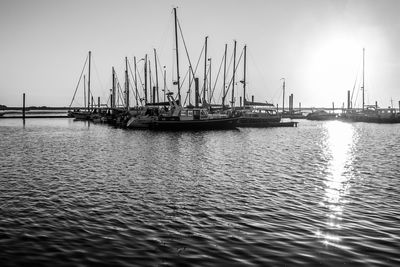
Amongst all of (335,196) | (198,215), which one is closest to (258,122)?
(335,196)

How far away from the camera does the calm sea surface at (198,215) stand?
9.48 meters

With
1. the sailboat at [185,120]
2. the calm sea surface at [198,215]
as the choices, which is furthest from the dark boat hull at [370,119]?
the calm sea surface at [198,215]

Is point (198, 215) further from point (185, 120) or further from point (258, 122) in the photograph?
point (258, 122)

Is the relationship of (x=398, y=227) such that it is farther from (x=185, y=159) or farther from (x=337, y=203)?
(x=185, y=159)

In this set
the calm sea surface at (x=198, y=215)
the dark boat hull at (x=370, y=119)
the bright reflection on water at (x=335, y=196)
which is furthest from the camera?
the dark boat hull at (x=370, y=119)

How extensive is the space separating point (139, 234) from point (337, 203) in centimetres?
846

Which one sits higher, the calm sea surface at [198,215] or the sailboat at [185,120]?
the sailboat at [185,120]

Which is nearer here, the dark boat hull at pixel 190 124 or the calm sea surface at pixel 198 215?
the calm sea surface at pixel 198 215

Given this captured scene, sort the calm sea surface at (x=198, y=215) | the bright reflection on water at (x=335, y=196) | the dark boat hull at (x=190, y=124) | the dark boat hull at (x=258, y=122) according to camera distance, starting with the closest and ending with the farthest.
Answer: the calm sea surface at (x=198, y=215) < the bright reflection on water at (x=335, y=196) < the dark boat hull at (x=190, y=124) < the dark boat hull at (x=258, y=122)

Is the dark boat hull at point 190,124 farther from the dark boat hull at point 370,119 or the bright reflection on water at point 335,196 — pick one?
the dark boat hull at point 370,119

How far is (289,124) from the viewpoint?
86.3 metres

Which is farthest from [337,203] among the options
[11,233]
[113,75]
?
[113,75]

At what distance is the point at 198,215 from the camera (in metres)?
13.1

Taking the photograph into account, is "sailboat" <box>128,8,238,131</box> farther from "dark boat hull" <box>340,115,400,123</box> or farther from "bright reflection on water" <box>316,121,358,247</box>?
"dark boat hull" <box>340,115,400,123</box>
